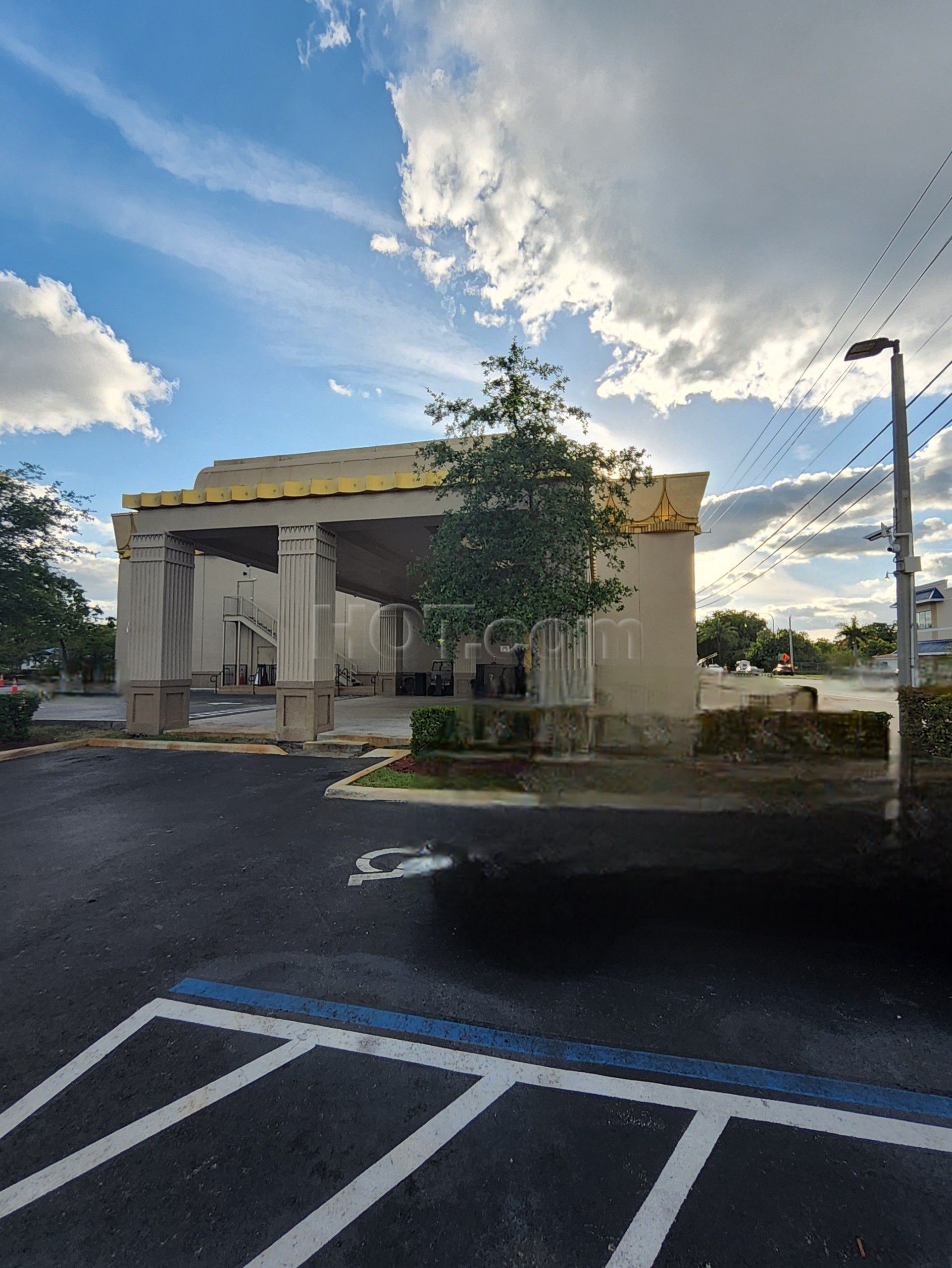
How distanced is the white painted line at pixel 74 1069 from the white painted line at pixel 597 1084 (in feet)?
0.41

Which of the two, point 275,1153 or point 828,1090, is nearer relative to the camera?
point 275,1153

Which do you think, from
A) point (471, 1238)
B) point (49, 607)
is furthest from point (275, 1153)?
point (49, 607)

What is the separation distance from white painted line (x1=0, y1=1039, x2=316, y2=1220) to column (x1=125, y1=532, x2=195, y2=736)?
1263 cm

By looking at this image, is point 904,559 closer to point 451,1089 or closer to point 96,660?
point 451,1089

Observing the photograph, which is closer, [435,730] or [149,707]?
[435,730]

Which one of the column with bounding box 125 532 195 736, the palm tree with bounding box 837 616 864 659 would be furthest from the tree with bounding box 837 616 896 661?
the column with bounding box 125 532 195 736

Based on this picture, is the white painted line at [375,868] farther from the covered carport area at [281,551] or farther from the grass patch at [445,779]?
the covered carport area at [281,551]

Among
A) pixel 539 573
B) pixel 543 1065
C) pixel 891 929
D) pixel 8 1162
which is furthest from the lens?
pixel 539 573

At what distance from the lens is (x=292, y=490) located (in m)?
12.8

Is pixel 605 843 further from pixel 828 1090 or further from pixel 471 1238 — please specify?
pixel 471 1238

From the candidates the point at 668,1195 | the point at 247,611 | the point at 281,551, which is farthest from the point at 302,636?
the point at 247,611

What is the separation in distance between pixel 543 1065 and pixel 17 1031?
9.06ft

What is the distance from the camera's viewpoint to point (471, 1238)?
73.6 inches

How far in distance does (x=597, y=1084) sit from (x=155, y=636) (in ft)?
46.2
